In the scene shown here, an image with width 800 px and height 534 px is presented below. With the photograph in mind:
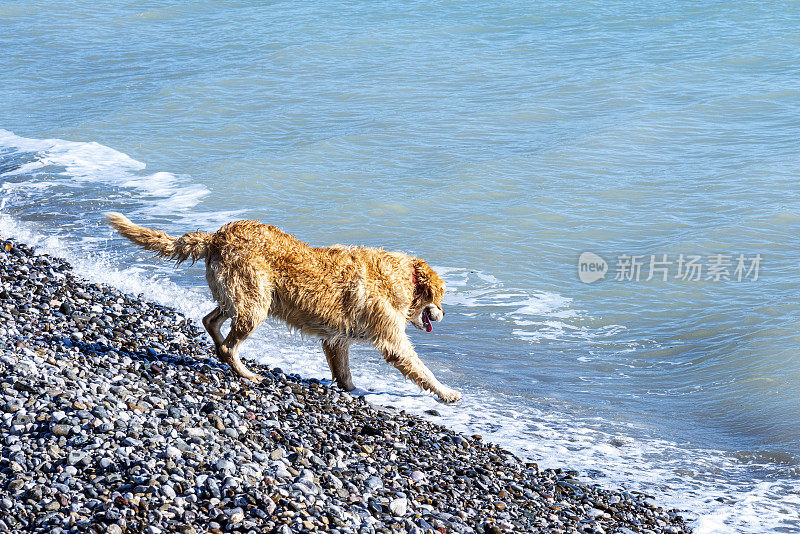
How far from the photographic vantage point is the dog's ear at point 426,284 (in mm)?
7715

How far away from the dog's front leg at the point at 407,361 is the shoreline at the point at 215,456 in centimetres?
36

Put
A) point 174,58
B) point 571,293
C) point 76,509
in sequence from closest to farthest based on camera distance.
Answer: point 76,509, point 571,293, point 174,58

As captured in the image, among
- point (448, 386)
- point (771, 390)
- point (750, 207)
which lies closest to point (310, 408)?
point (448, 386)

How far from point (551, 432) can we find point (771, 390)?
2.59 metres

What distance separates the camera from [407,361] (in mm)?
7680

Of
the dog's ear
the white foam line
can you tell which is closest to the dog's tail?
the dog's ear

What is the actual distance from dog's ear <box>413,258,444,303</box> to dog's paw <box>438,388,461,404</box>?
0.88 meters

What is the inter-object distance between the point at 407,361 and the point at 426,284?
720 millimetres

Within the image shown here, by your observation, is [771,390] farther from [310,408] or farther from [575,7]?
[575,7]

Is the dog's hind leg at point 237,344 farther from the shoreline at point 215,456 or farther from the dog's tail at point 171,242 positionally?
the dog's tail at point 171,242

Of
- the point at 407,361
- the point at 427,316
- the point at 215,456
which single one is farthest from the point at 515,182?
the point at 215,456

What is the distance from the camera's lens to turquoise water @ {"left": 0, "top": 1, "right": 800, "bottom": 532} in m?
8.33

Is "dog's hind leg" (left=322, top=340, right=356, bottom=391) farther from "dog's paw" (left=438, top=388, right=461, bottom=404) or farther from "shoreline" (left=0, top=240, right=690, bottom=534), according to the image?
"dog's paw" (left=438, top=388, right=461, bottom=404)

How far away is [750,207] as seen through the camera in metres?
13.3
